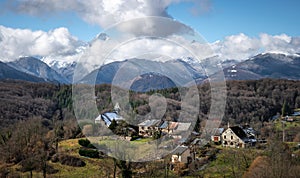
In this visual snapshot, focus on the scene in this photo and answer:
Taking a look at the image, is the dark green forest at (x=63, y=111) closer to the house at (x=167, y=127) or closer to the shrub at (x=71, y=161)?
the shrub at (x=71, y=161)

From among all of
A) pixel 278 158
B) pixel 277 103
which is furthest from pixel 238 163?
pixel 277 103

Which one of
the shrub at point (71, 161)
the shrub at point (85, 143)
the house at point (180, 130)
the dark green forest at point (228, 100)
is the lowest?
the shrub at point (71, 161)

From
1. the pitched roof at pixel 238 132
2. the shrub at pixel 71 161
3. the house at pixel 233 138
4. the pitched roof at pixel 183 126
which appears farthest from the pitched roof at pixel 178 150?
the pitched roof at pixel 238 132

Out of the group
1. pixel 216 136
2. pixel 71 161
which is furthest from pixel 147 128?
pixel 216 136

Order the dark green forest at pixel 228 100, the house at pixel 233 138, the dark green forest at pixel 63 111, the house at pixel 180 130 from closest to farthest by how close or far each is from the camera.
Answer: the dark green forest at pixel 63 111 → the house at pixel 180 130 → the house at pixel 233 138 → the dark green forest at pixel 228 100

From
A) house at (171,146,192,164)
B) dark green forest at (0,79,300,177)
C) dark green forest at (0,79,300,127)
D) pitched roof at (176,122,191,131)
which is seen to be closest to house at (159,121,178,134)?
dark green forest at (0,79,300,177)

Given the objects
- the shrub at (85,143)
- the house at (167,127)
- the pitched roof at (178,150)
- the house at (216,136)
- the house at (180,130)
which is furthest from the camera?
the house at (216,136)

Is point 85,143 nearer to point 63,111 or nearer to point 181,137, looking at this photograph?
point 181,137
